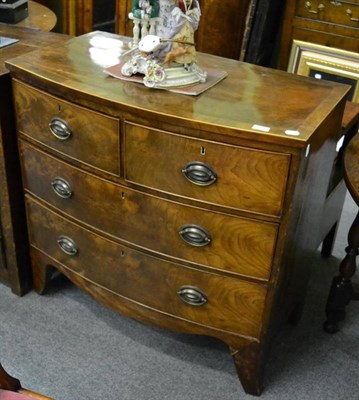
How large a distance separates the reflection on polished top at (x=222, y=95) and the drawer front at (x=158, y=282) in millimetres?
437

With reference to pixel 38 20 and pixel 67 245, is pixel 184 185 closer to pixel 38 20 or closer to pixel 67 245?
pixel 67 245

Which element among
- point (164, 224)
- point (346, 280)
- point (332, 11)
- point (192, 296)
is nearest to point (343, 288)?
point (346, 280)

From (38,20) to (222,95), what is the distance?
1252 mm

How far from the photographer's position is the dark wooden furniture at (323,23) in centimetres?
278

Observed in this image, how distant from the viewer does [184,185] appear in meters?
1.40

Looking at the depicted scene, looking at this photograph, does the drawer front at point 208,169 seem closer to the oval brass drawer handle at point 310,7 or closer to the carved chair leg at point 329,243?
the carved chair leg at point 329,243

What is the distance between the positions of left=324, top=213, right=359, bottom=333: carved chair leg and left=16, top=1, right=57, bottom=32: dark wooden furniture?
1430mm

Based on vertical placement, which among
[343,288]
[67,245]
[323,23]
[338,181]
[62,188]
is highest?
[323,23]

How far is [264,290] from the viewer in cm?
147

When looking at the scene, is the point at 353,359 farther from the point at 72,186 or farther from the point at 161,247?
the point at 72,186

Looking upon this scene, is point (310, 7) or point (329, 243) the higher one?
point (310, 7)

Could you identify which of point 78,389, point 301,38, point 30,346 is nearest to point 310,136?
point 78,389

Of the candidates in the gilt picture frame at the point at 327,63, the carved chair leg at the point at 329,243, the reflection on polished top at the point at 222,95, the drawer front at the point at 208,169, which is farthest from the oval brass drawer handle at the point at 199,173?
the gilt picture frame at the point at 327,63

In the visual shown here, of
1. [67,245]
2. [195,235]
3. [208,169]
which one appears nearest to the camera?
[208,169]
